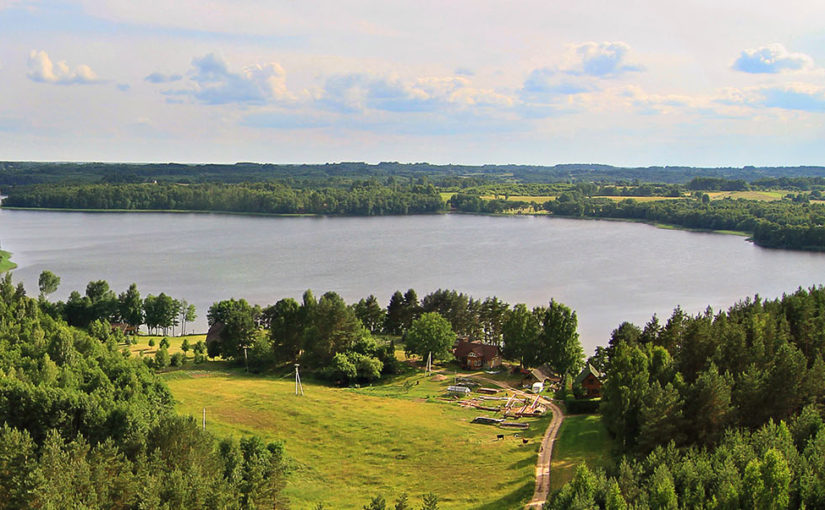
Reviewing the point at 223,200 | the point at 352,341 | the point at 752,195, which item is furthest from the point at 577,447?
the point at 752,195

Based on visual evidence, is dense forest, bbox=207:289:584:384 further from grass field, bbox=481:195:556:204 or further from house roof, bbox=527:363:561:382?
grass field, bbox=481:195:556:204

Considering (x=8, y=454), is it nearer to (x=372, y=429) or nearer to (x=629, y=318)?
(x=372, y=429)

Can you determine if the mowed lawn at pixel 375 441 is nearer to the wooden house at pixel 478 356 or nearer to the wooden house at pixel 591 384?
the wooden house at pixel 591 384

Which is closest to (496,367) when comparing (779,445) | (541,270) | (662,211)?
(779,445)

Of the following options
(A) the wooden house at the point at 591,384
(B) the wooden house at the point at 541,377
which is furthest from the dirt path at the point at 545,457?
(B) the wooden house at the point at 541,377

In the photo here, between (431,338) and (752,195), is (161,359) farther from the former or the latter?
(752,195)
